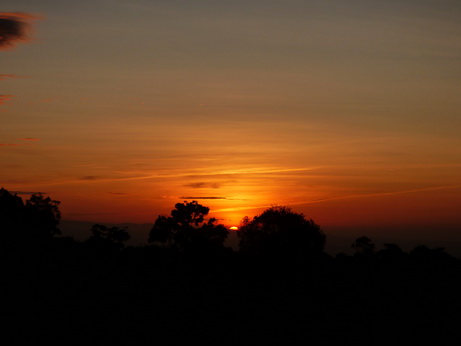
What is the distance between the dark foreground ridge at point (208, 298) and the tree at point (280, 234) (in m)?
26.9

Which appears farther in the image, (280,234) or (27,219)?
(280,234)

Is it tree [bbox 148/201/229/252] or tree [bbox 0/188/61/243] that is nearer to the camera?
tree [bbox 0/188/61/243]

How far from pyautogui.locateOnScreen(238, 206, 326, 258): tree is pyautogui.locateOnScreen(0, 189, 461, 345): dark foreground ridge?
26925 mm

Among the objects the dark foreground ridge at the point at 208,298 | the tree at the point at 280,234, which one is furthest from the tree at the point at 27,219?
the tree at the point at 280,234

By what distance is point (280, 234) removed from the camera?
3172 inches

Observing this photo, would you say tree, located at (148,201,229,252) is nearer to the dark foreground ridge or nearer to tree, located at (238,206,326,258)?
tree, located at (238,206,326,258)

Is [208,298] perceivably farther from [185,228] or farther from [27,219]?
[185,228]

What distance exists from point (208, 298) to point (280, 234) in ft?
150

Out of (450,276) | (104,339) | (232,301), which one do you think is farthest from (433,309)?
(104,339)

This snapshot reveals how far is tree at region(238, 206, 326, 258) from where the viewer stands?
252 feet

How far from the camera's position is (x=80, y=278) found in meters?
34.9

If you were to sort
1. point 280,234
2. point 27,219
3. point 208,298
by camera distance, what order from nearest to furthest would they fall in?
point 208,298 < point 27,219 < point 280,234

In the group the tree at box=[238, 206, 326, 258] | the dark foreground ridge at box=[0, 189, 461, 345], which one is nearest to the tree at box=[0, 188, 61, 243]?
the dark foreground ridge at box=[0, 189, 461, 345]

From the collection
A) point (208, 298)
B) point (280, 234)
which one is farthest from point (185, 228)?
point (208, 298)
